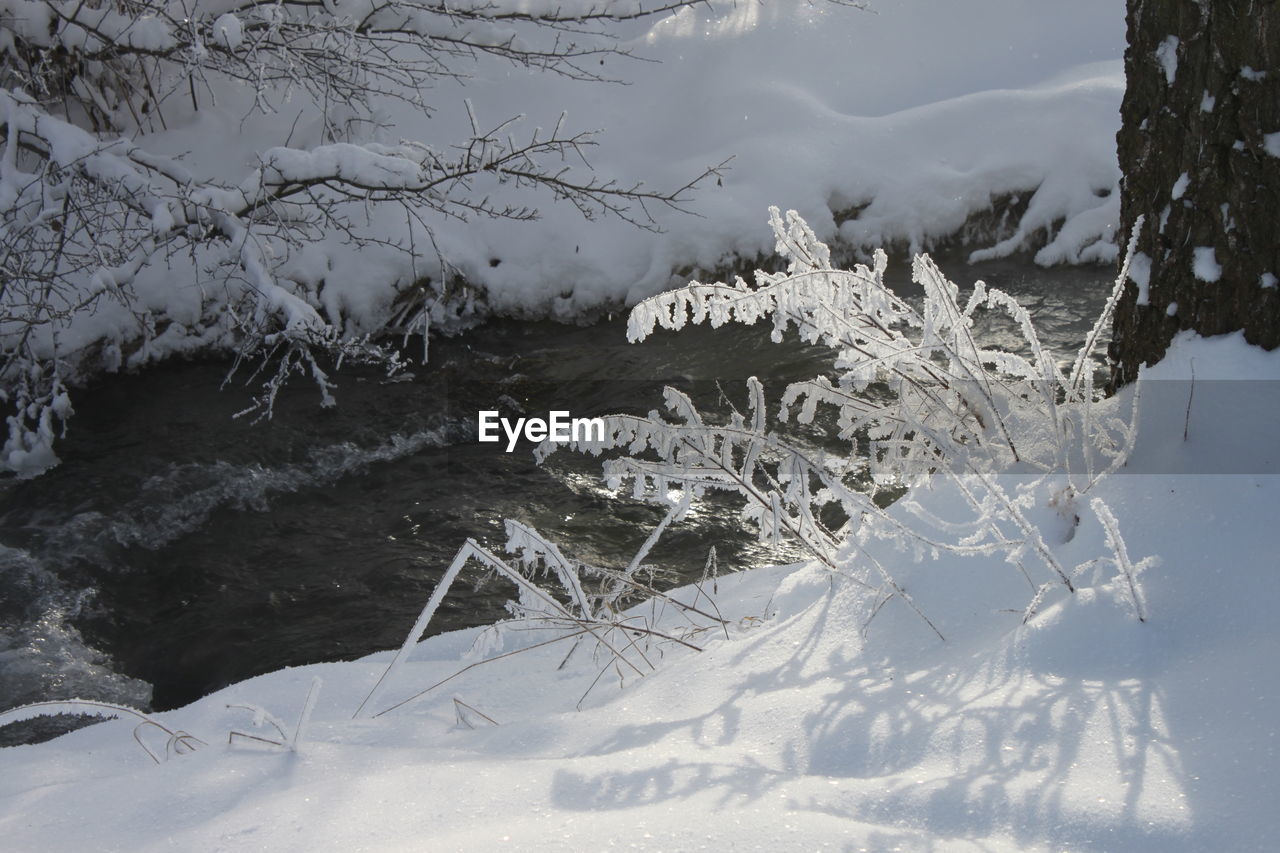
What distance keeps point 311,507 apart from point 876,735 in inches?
143

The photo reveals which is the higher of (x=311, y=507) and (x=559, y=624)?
(x=559, y=624)

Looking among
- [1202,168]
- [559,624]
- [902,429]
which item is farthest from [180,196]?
[1202,168]

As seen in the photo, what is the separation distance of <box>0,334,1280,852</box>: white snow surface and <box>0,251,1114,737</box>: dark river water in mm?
1382

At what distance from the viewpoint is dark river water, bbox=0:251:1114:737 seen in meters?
3.74

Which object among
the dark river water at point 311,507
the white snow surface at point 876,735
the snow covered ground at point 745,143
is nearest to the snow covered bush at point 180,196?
the snow covered ground at point 745,143

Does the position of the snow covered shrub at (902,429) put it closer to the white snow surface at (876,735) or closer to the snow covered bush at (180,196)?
the white snow surface at (876,735)

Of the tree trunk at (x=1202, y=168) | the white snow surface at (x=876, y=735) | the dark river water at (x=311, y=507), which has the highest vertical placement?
the tree trunk at (x=1202, y=168)

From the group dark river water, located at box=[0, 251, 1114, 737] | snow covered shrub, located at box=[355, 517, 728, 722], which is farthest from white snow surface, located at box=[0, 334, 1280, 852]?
dark river water, located at box=[0, 251, 1114, 737]

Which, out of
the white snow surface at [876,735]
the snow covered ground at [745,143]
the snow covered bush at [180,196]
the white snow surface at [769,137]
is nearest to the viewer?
the white snow surface at [876,735]

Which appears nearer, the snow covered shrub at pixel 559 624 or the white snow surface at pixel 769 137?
the snow covered shrub at pixel 559 624

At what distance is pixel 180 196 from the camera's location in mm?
4805

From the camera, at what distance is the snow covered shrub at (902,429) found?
2180mm

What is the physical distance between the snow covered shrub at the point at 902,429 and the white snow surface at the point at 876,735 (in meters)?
0.10

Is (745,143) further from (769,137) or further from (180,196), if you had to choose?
(180,196)
